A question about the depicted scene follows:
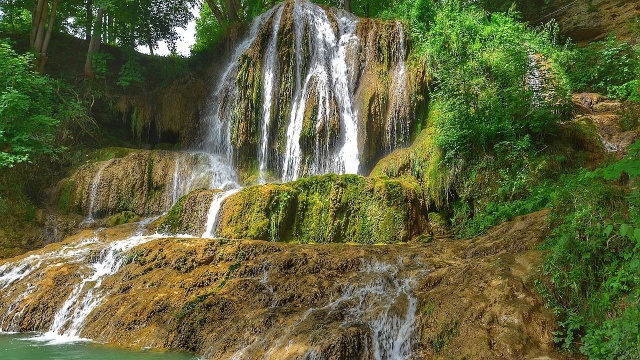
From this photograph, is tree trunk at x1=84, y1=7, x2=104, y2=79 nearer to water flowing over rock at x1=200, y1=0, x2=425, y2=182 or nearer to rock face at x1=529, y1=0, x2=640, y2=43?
water flowing over rock at x1=200, y1=0, x2=425, y2=182

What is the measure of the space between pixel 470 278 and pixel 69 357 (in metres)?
4.88

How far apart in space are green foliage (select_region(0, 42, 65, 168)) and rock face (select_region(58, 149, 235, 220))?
133cm

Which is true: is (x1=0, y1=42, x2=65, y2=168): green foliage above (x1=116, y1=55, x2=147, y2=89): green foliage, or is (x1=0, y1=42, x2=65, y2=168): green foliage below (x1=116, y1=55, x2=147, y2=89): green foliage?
below

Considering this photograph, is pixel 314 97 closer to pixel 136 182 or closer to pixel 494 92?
pixel 494 92

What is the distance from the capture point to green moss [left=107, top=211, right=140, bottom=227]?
12164 mm

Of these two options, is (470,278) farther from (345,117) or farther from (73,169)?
(73,169)

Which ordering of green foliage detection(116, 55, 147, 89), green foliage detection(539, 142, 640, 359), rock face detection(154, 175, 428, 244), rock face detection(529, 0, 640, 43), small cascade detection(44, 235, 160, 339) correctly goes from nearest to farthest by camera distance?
green foliage detection(539, 142, 640, 359), small cascade detection(44, 235, 160, 339), rock face detection(154, 175, 428, 244), rock face detection(529, 0, 640, 43), green foliage detection(116, 55, 147, 89)

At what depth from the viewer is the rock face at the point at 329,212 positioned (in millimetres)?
8930

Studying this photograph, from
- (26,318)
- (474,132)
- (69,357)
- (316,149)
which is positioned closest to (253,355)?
(69,357)

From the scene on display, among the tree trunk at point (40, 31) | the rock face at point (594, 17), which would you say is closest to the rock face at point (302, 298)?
the tree trunk at point (40, 31)

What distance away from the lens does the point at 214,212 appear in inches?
390

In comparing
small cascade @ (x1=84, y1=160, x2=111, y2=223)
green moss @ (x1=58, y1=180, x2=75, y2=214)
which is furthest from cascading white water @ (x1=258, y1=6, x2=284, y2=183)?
green moss @ (x1=58, y1=180, x2=75, y2=214)

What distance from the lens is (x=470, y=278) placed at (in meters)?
5.34

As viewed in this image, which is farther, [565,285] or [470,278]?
[470,278]
